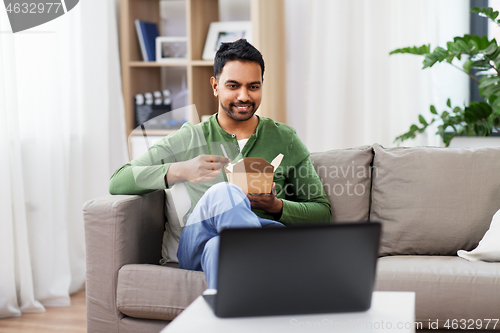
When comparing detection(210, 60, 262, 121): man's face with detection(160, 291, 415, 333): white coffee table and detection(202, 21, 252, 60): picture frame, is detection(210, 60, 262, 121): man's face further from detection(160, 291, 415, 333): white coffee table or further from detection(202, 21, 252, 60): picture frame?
detection(202, 21, 252, 60): picture frame

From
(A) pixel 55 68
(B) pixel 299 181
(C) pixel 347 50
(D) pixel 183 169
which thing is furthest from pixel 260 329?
(C) pixel 347 50

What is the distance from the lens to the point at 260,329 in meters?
0.73

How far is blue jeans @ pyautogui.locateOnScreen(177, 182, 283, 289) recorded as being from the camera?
3.99ft

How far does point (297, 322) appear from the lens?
76 cm

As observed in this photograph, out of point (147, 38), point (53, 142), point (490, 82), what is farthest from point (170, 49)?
point (490, 82)

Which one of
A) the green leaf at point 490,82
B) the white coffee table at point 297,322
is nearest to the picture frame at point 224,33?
the green leaf at point 490,82

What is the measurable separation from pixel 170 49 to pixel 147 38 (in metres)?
0.15

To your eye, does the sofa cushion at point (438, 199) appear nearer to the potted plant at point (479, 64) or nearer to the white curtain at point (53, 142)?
the potted plant at point (479, 64)

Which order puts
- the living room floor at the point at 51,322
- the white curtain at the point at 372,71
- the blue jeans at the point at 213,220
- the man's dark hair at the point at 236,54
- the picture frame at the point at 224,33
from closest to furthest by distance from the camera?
the blue jeans at the point at 213,220 < the man's dark hair at the point at 236,54 < the living room floor at the point at 51,322 < the white curtain at the point at 372,71 < the picture frame at the point at 224,33

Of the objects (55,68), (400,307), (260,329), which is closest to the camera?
(260,329)

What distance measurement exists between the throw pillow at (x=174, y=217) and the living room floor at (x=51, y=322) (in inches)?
22.9

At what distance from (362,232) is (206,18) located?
2.34 meters

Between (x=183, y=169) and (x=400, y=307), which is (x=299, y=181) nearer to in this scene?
(x=183, y=169)

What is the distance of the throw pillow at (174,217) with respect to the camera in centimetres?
157
